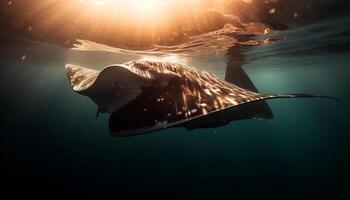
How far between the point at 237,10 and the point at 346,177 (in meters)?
28.3

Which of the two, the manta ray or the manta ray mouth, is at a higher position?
the manta ray mouth

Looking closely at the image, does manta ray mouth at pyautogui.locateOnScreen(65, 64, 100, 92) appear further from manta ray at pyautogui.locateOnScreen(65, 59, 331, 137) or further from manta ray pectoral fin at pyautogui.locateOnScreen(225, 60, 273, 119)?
manta ray pectoral fin at pyautogui.locateOnScreen(225, 60, 273, 119)

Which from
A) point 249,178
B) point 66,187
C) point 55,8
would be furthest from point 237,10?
point 249,178

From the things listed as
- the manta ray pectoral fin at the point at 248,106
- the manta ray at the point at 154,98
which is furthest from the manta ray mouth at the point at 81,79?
the manta ray pectoral fin at the point at 248,106

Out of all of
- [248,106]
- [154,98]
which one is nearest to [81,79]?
[154,98]

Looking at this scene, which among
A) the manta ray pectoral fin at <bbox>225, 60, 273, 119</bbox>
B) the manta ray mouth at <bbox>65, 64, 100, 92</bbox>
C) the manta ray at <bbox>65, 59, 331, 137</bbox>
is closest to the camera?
the manta ray at <bbox>65, 59, 331, 137</bbox>

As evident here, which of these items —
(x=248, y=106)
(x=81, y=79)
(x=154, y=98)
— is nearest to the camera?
(x=154, y=98)

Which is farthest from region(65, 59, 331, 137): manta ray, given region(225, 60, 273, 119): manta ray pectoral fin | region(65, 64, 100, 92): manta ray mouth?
A: region(225, 60, 273, 119): manta ray pectoral fin

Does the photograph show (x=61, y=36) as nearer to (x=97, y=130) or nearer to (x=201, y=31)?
(x=201, y=31)

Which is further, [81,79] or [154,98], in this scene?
[81,79]

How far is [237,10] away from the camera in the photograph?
10.1m

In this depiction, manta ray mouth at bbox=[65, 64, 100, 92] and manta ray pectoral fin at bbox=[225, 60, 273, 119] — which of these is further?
manta ray pectoral fin at bbox=[225, 60, 273, 119]

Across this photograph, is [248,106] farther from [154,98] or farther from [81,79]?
[81,79]

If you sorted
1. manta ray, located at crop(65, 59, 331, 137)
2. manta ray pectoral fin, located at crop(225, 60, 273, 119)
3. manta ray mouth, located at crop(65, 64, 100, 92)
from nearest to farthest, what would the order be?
manta ray, located at crop(65, 59, 331, 137), manta ray mouth, located at crop(65, 64, 100, 92), manta ray pectoral fin, located at crop(225, 60, 273, 119)
